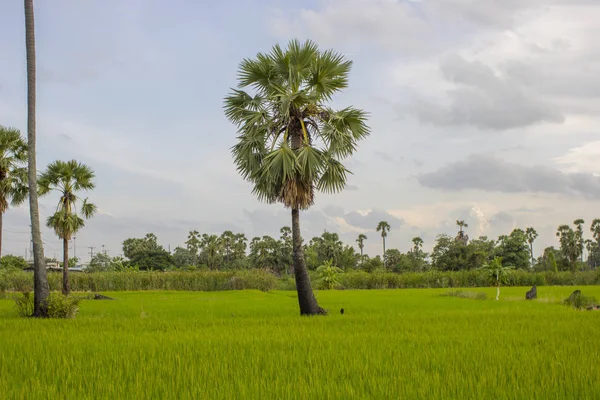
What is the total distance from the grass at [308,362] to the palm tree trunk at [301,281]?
16.5 ft

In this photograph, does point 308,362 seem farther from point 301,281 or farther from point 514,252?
point 514,252

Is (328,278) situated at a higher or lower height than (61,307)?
lower

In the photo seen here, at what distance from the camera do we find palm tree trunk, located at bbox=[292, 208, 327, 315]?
768 inches

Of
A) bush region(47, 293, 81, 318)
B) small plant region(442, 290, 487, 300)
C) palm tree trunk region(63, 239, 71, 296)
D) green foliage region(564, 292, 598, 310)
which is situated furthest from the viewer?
palm tree trunk region(63, 239, 71, 296)

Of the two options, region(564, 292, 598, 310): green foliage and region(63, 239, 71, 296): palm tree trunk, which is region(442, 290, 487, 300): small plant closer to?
region(564, 292, 598, 310): green foliage

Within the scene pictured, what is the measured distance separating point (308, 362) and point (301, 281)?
35.9 ft

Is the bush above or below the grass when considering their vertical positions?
above

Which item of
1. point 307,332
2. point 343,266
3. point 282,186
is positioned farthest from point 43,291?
point 343,266

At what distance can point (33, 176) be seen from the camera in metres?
19.8

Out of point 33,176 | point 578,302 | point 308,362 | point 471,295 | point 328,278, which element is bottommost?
point 471,295

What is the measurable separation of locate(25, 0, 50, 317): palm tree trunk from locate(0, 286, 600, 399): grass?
5071mm

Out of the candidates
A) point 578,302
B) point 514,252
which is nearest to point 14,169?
point 578,302

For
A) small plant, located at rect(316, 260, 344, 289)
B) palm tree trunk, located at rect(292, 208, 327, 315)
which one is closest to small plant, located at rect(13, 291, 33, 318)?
palm tree trunk, located at rect(292, 208, 327, 315)

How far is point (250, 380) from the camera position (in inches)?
297
